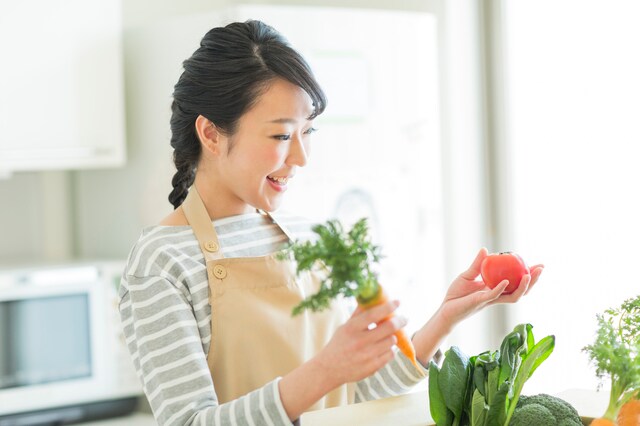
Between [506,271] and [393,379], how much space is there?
0.24 meters

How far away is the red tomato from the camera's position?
1.10 m

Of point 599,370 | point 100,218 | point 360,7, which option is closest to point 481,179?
point 360,7

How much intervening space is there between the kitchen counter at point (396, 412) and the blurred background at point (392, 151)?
50.3 inches

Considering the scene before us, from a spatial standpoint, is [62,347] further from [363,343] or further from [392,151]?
[363,343]

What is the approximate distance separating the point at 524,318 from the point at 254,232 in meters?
1.47

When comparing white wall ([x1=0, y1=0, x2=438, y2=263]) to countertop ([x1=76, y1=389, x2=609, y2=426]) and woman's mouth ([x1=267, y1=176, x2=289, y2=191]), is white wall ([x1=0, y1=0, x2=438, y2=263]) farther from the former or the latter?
countertop ([x1=76, y1=389, x2=609, y2=426])

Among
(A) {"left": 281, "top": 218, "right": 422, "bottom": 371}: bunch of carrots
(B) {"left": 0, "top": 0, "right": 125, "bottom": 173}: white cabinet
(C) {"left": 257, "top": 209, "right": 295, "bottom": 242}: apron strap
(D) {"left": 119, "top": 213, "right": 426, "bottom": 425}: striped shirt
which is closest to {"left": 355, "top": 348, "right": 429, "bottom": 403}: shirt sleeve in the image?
Result: (D) {"left": 119, "top": 213, "right": 426, "bottom": 425}: striped shirt

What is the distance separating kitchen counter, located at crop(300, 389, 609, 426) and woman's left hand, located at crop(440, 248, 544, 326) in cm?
13

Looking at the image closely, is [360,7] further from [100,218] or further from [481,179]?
[100,218]

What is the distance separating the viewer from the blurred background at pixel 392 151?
7.39ft

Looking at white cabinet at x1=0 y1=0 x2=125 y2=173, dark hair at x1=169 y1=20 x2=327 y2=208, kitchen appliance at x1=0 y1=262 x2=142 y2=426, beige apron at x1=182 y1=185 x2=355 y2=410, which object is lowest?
kitchen appliance at x1=0 y1=262 x2=142 y2=426

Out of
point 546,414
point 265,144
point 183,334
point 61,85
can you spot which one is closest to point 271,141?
point 265,144

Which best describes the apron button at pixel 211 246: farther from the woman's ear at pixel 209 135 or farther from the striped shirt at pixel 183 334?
the woman's ear at pixel 209 135

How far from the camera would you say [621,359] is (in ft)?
2.56
